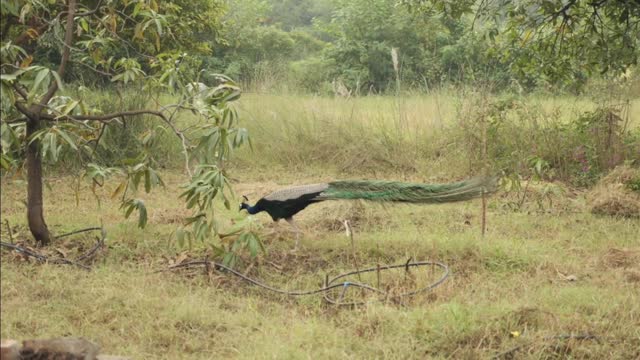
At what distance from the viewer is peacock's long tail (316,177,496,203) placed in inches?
203

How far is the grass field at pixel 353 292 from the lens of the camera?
Answer: 3.50 metres

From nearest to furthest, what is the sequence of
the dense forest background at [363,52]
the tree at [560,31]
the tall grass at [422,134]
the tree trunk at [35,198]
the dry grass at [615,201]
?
1. the tree trunk at [35,198]
2. the tree at [560,31]
3. the dry grass at [615,201]
4. the tall grass at [422,134]
5. the dense forest background at [363,52]

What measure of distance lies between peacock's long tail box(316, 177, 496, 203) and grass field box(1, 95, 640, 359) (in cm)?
30

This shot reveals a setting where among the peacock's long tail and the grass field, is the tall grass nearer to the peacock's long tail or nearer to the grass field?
the grass field

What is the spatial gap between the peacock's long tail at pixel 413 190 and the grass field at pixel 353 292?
0.30 m

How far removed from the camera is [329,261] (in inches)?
193

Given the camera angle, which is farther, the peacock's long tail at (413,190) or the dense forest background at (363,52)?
the dense forest background at (363,52)

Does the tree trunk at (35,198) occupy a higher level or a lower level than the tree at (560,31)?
lower

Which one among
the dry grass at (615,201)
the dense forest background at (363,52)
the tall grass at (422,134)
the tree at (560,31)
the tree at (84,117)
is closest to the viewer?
the tree at (84,117)

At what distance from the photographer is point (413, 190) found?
5.17 metres

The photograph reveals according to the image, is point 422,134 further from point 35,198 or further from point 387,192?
point 35,198

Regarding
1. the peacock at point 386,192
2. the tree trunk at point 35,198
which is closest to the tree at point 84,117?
the tree trunk at point 35,198

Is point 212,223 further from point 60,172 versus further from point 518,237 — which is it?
point 60,172

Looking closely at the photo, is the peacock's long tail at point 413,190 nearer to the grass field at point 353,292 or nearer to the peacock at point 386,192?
the peacock at point 386,192
